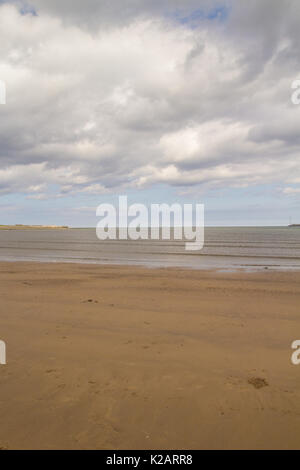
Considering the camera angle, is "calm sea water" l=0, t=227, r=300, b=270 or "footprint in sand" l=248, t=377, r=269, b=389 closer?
"footprint in sand" l=248, t=377, r=269, b=389

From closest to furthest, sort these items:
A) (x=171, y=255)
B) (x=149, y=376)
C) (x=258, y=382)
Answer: (x=258, y=382) < (x=149, y=376) < (x=171, y=255)

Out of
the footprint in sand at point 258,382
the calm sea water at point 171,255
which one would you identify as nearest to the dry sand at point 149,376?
the footprint in sand at point 258,382

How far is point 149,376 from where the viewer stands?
5.27 m

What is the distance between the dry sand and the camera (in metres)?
3.79

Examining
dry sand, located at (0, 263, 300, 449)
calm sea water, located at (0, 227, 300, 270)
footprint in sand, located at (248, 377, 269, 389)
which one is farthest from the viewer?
calm sea water, located at (0, 227, 300, 270)

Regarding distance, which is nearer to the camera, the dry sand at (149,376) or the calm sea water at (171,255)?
the dry sand at (149,376)

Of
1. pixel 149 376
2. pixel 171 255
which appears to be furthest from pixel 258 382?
pixel 171 255

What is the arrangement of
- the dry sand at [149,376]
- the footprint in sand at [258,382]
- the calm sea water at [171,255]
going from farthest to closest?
the calm sea water at [171,255] → the footprint in sand at [258,382] → the dry sand at [149,376]

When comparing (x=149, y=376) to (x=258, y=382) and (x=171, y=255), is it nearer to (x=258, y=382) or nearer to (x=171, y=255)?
(x=258, y=382)

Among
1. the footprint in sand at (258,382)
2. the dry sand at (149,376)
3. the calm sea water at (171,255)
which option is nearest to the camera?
the dry sand at (149,376)

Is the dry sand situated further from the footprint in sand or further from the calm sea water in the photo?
the calm sea water

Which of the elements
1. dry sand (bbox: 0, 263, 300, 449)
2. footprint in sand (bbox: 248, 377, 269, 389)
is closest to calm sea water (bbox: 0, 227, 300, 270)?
dry sand (bbox: 0, 263, 300, 449)

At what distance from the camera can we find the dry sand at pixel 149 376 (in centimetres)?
379

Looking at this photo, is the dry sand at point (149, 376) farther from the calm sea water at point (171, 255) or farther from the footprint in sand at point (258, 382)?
the calm sea water at point (171, 255)
